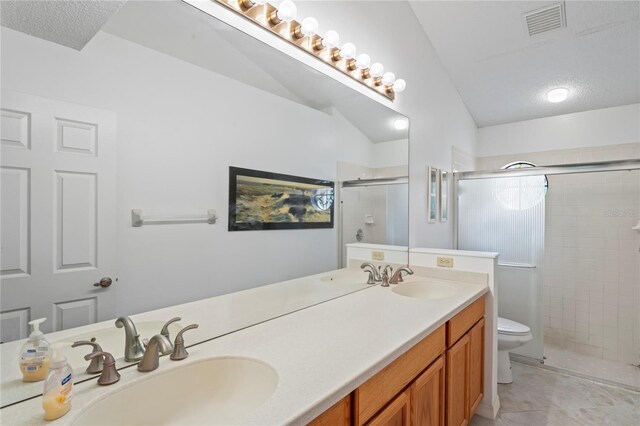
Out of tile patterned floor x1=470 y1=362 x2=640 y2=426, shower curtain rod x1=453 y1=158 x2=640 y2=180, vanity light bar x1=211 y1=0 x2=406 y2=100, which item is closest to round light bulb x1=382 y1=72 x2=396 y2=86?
vanity light bar x1=211 y1=0 x2=406 y2=100

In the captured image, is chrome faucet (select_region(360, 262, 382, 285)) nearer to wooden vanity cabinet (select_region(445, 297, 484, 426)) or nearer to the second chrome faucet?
the second chrome faucet

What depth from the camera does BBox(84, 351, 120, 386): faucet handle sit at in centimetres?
78

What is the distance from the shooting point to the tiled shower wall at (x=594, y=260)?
2.76 m

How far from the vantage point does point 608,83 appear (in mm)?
2709

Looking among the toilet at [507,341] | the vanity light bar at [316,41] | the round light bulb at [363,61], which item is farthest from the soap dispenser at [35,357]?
the toilet at [507,341]

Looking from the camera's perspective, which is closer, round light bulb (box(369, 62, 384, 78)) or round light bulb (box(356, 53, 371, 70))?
round light bulb (box(356, 53, 371, 70))

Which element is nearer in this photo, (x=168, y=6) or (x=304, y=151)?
(x=168, y=6)

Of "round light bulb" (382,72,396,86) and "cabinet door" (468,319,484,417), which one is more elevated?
"round light bulb" (382,72,396,86)

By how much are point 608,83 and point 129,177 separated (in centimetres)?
361

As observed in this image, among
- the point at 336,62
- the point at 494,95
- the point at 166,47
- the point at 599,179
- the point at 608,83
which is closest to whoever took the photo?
the point at 166,47

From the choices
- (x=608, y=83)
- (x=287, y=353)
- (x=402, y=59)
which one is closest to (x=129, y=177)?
(x=287, y=353)

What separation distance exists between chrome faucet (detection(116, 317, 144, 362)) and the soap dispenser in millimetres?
164

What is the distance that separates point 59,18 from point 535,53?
3.06 meters

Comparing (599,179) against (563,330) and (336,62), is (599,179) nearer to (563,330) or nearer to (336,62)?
(563,330)
